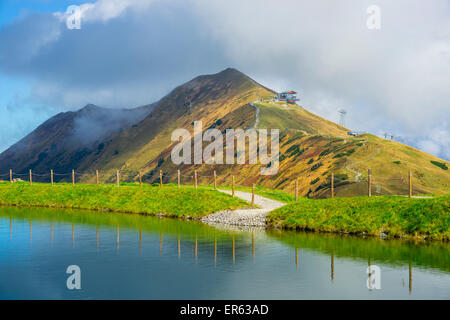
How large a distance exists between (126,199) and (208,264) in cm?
2981

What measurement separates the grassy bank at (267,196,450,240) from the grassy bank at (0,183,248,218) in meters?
7.65

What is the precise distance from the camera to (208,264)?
84.6 feet

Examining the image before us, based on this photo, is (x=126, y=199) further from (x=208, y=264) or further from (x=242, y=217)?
(x=208, y=264)

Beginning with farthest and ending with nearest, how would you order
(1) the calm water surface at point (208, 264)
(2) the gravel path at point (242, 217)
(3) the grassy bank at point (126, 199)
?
(3) the grassy bank at point (126, 199) → (2) the gravel path at point (242, 217) → (1) the calm water surface at point (208, 264)

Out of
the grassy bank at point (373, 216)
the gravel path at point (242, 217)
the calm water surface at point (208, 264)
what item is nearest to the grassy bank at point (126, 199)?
the gravel path at point (242, 217)

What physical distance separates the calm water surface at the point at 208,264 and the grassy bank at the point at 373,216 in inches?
65.0

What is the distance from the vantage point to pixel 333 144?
90.1 m

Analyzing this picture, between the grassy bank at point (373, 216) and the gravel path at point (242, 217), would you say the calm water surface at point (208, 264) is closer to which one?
the grassy bank at point (373, 216)

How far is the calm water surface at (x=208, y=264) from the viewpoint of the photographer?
2055 cm

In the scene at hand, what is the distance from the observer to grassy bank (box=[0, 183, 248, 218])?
4709cm

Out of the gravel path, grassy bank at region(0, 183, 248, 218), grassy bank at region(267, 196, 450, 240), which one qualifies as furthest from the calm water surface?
grassy bank at region(0, 183, 248, 218)

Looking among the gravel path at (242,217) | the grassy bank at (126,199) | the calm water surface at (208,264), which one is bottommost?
the calm water surface at (208,264)

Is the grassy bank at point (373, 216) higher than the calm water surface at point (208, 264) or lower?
higher

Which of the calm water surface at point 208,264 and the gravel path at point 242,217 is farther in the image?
the gravel path at point 242,217
